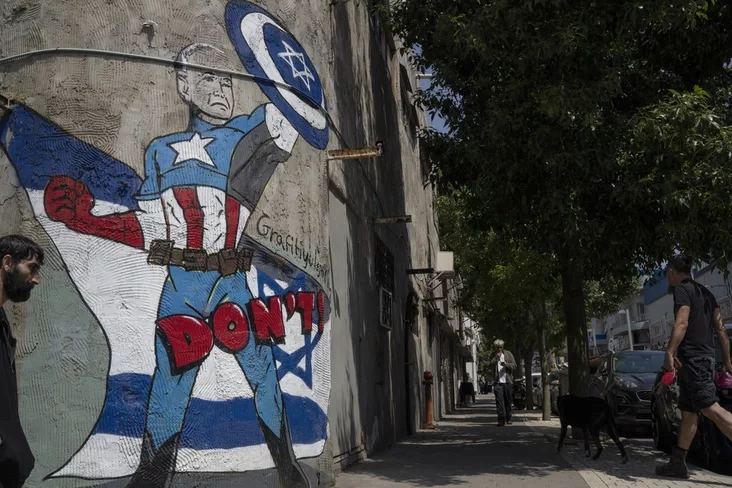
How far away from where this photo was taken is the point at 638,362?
49.5 feet

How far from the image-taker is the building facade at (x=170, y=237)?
6375 millimetres

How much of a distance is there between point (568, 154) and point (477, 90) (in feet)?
6.45

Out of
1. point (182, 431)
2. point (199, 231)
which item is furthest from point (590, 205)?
point (182, 431)

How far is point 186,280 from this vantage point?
674 cm

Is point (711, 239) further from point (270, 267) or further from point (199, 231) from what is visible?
point (199, 231)

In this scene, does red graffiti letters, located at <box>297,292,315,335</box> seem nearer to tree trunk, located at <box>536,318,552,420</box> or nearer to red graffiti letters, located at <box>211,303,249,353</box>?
red graffiti letters, located at <box>211,303,249,353</box>

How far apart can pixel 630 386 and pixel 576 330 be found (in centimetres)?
188

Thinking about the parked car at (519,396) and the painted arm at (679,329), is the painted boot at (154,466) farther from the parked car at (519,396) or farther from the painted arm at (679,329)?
the parked car at (519,396)

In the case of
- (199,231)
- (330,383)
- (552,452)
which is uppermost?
(199,231)

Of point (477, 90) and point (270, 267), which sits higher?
point (477, 90)

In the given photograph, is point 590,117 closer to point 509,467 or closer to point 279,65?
point 279,65

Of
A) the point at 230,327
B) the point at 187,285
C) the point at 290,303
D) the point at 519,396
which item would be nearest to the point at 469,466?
the point at 290,303

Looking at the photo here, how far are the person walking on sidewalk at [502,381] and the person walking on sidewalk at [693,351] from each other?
9636 mm

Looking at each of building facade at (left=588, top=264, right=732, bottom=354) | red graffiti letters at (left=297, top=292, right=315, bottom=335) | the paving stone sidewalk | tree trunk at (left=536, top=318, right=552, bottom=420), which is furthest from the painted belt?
building facade at (left=588, top=264, right=732, bottom=354)
